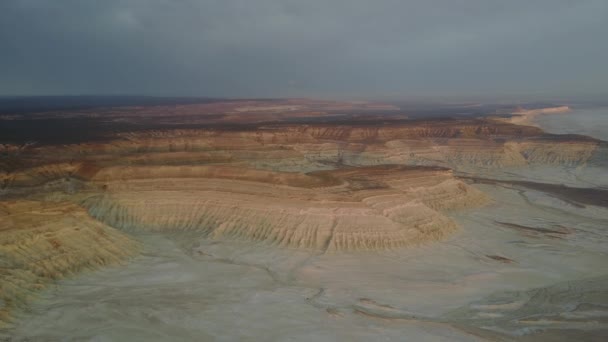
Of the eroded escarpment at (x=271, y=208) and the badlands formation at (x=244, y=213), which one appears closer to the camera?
the badlands formation at (x=244, y=213)

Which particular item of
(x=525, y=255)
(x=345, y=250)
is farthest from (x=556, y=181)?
(x=345, y=250)

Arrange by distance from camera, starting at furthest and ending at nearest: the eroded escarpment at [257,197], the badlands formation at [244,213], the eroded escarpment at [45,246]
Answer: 1. the eroded escarpment at [257,197]
2. the badlands formation at [244,213]
3. the eroded escarpment at [45,246]

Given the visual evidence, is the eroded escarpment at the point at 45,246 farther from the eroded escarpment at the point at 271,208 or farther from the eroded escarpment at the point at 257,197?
the eroded escarpment at the point at 257,197

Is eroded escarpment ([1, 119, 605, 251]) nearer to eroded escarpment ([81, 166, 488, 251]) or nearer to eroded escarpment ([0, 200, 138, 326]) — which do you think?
eroded escarpment ([81, 166, 488, 251])

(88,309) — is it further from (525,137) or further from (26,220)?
(525,137)

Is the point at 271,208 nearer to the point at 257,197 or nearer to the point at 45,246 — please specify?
the point at 257,197

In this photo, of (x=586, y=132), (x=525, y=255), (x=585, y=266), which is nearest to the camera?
(x=585, y=266)

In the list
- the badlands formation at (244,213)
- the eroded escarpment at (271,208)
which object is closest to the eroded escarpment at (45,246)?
the badlands formation at (244,213)

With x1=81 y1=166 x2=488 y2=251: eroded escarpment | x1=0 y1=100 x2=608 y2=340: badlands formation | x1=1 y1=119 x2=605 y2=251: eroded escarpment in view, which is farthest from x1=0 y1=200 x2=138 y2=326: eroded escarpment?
x1=1 y1=119 x2=605 y2=251: eroded escarpment
